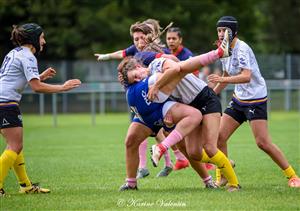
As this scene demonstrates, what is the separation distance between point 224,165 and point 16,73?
105 inches

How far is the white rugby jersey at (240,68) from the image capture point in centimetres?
881

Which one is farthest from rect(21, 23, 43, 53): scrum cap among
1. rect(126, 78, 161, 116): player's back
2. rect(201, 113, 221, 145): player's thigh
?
rect(201, 113, 221, 145): player's thigh

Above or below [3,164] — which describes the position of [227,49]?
above

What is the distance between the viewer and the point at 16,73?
832cm

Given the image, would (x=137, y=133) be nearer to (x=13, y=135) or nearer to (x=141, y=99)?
(x=141, y=99)

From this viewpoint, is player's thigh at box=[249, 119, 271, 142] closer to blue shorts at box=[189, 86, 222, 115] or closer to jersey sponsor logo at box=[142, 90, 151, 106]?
blue shorts at box=[189, 86, 222, 115]

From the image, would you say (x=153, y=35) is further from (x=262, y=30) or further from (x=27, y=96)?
(x=262, y=30)

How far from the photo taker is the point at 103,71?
3581cm

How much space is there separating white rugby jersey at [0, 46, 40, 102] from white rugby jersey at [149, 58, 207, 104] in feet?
4.47

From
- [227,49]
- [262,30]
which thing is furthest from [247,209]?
[262,30]

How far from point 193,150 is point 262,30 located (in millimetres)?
47661

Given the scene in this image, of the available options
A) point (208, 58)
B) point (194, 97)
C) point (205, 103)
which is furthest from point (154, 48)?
point (208, 58)

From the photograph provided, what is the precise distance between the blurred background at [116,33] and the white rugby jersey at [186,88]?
21.5 meters

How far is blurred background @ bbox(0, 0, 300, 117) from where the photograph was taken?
3250cm
